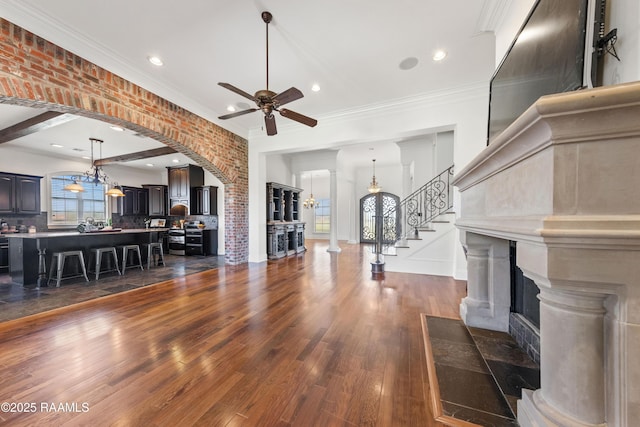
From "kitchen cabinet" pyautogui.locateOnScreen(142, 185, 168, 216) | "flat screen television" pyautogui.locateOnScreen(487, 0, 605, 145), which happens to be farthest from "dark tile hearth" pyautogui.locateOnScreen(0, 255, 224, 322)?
"flat screen television" pyautogui.locateOnScreen(487, 0, 605, 145)

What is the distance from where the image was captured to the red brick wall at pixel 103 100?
8.11 ft

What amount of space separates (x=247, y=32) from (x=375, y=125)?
2.88 m

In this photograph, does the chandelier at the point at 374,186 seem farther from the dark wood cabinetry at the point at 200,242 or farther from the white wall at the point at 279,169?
the dark wood cabinetry at the point at 200,242

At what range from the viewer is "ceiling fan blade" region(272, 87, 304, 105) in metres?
2.51

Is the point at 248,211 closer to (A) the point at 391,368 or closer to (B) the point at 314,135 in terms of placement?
(B) the point at 314,135

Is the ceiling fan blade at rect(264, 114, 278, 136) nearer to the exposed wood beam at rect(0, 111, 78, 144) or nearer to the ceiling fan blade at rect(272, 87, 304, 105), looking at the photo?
the ceiling fan blade at rect(272, 87, 304, 105)

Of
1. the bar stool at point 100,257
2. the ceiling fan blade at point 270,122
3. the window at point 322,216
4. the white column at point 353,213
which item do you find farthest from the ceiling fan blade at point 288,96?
the window at point 322,216

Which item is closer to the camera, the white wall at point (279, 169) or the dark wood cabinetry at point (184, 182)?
the white wall at point (279, 169)

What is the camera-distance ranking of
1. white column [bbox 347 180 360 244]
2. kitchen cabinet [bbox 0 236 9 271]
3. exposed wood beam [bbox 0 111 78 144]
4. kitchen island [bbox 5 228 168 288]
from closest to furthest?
1. exposed wood beam [bbox 0 111 78 144]
2. kitchen island [bbox 5 228 168 288]
3. kitchen cabinet [bbox 0 236 9 271]
4. white column [bbox 347 180 360 244]

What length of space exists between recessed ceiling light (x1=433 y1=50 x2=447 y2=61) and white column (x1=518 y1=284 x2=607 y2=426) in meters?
3.39

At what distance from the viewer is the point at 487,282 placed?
242 cm

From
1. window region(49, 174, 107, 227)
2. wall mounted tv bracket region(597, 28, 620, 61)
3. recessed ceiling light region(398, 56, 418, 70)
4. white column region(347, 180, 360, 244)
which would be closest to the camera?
wall mounted tv bracket region(597, 28, 620, 61)

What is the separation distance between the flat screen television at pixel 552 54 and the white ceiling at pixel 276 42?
1.25m

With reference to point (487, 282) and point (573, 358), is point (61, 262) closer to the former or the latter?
point (573, 358)
